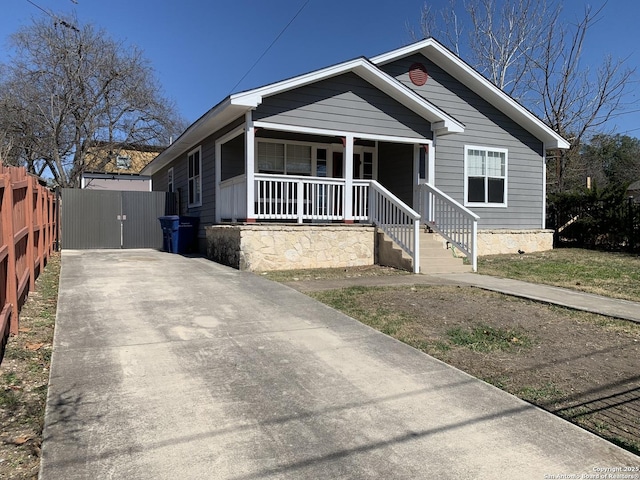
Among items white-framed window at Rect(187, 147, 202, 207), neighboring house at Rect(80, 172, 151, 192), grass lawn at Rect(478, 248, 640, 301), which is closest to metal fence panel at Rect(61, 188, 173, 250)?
white-framed window at Rect(187, 147, 202, 207)

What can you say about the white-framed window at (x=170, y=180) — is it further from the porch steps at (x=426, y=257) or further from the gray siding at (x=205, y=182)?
the porch steps at (x=426, y=257)

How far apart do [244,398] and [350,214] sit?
8.30 metres

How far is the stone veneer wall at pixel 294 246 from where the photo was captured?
10.1 m

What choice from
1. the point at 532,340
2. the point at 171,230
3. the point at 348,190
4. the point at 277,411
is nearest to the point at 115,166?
the point at 171,230

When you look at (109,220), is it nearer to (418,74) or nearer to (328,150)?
(328,150)

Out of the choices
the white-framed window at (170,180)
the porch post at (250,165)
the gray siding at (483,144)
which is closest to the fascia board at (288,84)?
the porch post at (250,165)

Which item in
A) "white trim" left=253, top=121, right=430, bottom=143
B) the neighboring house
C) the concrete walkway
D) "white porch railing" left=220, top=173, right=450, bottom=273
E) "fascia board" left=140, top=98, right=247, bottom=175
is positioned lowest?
the concrete walkway

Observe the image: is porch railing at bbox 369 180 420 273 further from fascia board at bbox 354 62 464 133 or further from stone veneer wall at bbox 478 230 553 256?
stone veneer wall at bbox 478 230 553 256

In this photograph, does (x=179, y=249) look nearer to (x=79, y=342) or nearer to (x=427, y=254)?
(x=427, y=254)

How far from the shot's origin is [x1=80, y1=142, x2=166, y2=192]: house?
28.1 meters

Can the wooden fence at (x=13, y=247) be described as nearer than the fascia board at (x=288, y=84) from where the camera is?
Yes

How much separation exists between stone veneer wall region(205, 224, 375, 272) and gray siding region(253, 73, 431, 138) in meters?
2.52

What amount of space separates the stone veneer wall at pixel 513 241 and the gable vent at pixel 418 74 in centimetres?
479

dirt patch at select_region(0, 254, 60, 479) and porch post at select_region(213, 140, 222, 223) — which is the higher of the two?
porch post at select_region(213, 140, 222, 223)
